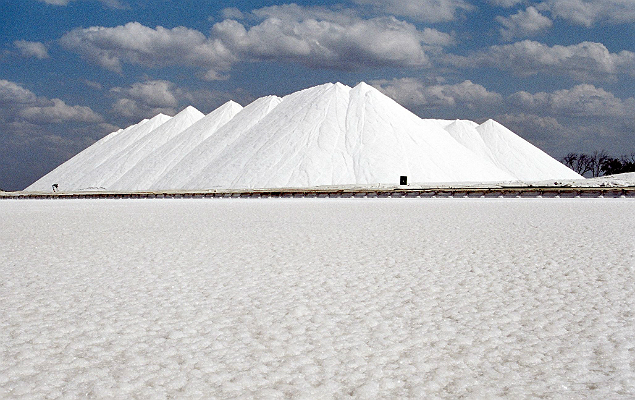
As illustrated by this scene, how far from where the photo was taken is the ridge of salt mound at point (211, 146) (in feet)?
161

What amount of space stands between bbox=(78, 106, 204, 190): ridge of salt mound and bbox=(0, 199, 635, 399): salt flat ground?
2055 inches

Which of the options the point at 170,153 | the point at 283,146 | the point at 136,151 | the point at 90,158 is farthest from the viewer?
the point at 90,158

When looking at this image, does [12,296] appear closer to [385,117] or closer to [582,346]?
[582,346]

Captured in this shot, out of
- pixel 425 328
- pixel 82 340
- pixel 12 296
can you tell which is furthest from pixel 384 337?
pixel 12 296

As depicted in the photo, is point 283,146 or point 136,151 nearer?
point 283,146

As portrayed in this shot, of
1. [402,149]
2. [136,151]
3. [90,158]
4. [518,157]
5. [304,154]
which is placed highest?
[136,151]

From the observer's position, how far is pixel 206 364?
145 inches

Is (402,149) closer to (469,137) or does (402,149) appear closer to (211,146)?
(211,146)

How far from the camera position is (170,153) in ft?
190

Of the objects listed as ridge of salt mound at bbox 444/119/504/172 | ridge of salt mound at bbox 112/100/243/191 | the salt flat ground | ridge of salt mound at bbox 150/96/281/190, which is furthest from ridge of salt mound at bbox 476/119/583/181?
the salt flat ground

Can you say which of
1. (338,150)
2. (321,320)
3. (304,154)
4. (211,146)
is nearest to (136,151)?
(211,146)

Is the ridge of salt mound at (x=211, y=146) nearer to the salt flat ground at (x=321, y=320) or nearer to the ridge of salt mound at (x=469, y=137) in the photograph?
the ridge of salt mound at (x=469, y=137)

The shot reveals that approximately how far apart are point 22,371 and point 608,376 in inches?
151

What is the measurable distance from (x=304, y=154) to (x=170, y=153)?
789 inches
